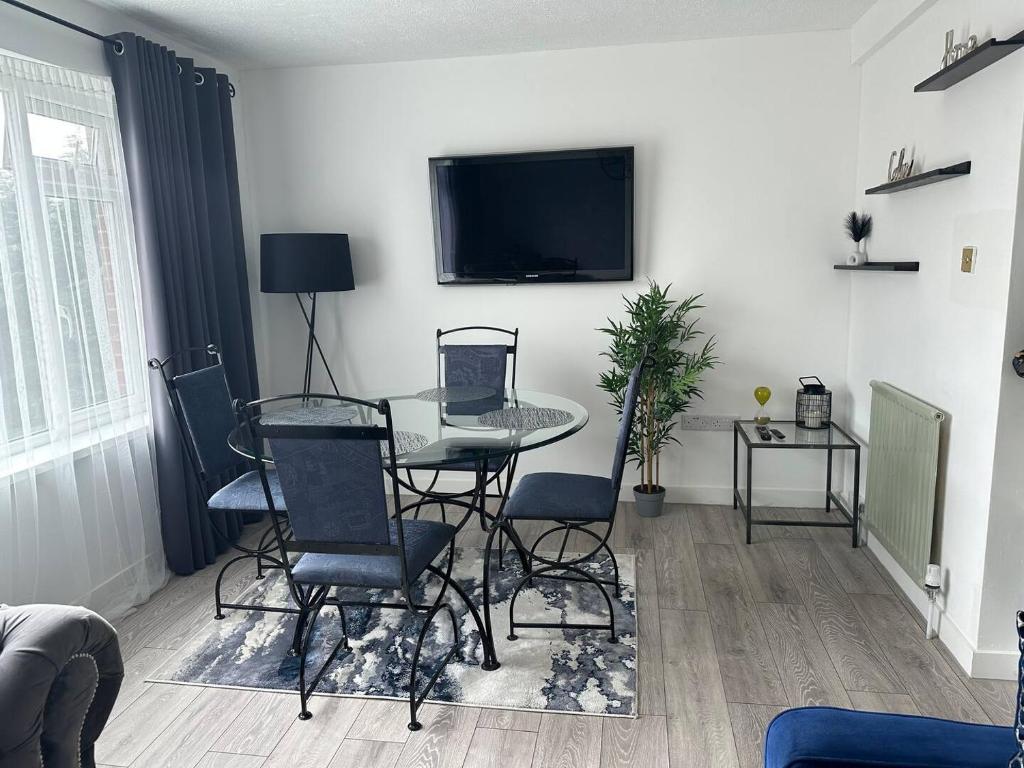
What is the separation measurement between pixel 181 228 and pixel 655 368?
2.47m

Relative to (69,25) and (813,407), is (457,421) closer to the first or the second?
(813,407)

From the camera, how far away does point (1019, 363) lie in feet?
7.31

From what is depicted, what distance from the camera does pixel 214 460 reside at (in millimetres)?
3012

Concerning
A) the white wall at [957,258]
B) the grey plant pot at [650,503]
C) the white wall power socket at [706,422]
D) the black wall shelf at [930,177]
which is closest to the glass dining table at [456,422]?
the grey plant pot at [650,503]

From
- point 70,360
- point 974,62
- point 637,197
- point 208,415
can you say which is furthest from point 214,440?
point 974,62

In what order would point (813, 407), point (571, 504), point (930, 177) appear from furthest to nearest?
1. point (813, 407)
2. point (571, 504)
3. point (930, 177)

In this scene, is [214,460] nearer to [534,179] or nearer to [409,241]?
[409,241]

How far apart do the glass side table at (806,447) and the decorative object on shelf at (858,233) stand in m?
0.86

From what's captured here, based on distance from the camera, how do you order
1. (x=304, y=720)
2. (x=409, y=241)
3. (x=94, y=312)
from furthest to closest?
(x=409, y=241), (x=94, y=312), (x=304, y=720)

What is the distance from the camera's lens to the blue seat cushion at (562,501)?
273 centimetres

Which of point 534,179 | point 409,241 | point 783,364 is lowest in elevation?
point 783,364

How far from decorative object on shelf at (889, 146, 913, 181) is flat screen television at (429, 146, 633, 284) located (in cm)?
128

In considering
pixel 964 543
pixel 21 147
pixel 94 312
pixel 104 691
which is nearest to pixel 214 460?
pixel 94 312

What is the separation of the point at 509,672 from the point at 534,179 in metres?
2.63
